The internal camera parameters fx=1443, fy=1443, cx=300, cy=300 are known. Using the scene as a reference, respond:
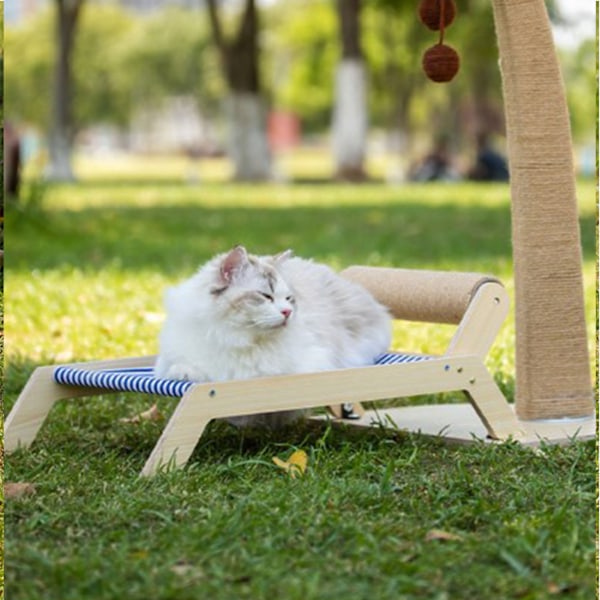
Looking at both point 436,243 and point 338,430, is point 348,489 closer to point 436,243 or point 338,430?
point 338,430

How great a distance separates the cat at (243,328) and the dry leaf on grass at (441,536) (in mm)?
1143

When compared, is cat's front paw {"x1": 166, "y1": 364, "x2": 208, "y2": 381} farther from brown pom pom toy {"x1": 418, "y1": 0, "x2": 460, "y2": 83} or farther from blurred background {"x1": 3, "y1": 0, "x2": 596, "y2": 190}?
blurred background {"x1": 3, "y1": 0, "x2": 596, "y2": 190}

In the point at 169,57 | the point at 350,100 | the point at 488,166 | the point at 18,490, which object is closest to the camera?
the point at 18,490

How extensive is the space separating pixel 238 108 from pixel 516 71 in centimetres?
2224

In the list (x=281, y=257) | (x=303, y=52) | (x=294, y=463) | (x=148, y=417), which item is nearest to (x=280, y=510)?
(x=294, y=463)

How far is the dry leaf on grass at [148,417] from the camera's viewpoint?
5766 millimetres

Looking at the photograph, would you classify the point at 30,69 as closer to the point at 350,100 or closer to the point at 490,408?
the point at 350,100

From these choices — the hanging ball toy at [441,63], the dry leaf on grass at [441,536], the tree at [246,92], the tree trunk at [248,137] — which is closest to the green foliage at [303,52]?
the tree trunk at [248,137]

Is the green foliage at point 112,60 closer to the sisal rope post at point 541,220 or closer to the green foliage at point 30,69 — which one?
the green foliage at point 30,69

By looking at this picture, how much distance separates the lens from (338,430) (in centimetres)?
557

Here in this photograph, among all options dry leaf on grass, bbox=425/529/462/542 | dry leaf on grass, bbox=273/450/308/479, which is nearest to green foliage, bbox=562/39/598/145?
dry leaf on grass, bbox=273/450/308/479

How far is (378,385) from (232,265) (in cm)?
68

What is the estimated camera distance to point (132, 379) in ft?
16.6

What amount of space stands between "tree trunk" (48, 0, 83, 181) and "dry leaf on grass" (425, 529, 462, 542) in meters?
24.0
